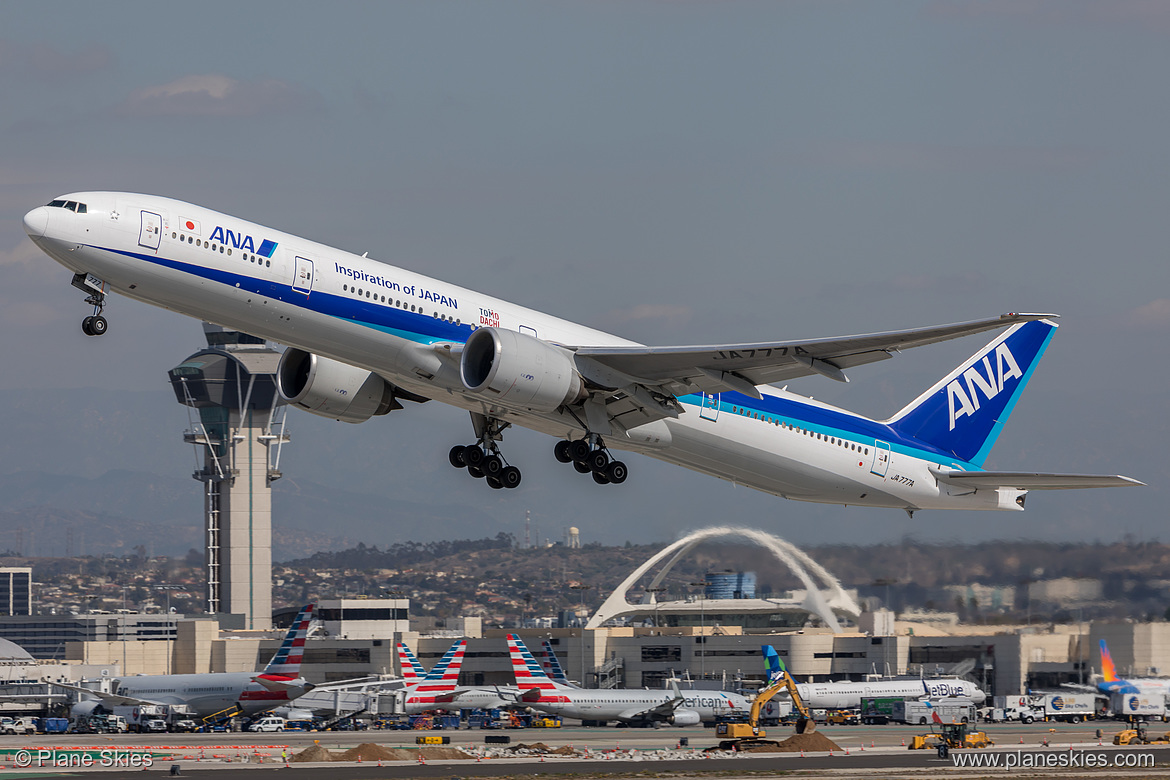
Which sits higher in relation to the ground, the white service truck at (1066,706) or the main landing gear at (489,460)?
the main landing gear at (489,460)

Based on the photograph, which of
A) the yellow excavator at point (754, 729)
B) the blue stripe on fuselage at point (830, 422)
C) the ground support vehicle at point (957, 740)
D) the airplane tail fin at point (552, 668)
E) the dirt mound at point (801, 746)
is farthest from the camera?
the airplane tail fin at point (552, 668)

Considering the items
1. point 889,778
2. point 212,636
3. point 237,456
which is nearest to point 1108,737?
point 889,778

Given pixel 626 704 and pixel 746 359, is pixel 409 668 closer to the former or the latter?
pixel 626 704

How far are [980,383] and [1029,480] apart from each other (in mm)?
5766

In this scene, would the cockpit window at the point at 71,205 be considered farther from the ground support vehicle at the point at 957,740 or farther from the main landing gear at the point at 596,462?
the ground support vehicle at the point at 957,740

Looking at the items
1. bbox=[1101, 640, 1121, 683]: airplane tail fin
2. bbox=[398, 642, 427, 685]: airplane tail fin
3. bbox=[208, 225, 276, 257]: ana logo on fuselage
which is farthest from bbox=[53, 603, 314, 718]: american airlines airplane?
bbox=[208, 225, 276, 257]: ana logo on fuselage

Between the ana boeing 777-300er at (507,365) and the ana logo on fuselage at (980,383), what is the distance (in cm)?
162

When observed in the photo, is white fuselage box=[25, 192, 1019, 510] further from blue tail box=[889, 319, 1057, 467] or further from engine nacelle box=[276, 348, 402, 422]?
blue tail box=[889, 319, 1057, 467]

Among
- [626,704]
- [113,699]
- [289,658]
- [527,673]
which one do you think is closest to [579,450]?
[527,673]

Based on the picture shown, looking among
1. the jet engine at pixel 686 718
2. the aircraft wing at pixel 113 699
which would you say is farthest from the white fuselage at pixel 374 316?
the aircraft wing at pixel 113 699

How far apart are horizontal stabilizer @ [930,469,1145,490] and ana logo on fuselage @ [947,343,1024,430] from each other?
2281mm

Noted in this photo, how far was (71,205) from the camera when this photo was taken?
3056cm

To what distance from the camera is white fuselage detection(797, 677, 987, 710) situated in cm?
6919

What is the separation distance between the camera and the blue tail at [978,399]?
4462 cm
